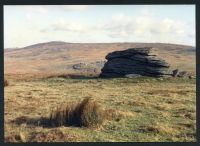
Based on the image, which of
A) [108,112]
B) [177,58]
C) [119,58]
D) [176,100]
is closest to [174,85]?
[119,58]

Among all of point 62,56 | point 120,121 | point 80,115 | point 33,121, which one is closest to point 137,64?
point 120,121

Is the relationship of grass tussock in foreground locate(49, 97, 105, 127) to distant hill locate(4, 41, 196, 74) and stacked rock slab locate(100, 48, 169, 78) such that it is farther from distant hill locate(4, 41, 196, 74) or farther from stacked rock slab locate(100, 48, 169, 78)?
distant hill locate(4, 41, 196, 74)

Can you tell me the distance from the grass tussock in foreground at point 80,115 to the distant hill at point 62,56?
37.3 m

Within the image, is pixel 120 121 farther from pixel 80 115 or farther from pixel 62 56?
pixel 62 56

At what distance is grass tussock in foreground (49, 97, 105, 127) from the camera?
11.7 m

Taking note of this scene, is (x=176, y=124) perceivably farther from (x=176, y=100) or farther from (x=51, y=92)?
(x=51, y=92)

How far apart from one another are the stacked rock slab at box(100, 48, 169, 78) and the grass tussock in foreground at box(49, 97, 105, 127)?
51.3 feet

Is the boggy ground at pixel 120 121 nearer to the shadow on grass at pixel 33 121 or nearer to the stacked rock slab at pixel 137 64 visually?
the shadow on grass at pixel 33 121

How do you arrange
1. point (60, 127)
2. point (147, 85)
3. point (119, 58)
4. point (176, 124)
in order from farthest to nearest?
1. point (119, 58)
2. point (147, 85)
3. point (176, 124)
4. point (60, 127)

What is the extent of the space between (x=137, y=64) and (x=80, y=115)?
16.6 m

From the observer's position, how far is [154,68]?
27297mm

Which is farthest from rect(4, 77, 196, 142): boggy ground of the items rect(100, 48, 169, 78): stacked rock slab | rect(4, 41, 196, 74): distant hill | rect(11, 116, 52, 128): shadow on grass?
rect(4, 41, 196, 74): distant hill

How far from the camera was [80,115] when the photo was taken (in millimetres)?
11711

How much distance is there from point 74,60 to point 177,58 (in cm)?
1387
